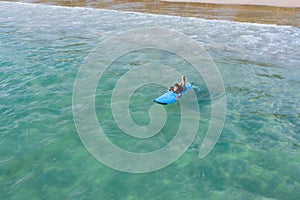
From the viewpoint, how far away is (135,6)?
40.5 m

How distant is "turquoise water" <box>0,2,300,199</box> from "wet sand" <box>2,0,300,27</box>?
8867 mm

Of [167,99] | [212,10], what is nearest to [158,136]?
[167,99]

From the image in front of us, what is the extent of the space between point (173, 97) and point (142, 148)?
315 centimetres

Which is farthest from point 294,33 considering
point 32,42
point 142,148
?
point 32,42

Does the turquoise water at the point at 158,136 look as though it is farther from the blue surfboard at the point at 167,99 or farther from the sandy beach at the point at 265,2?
the sandy beach at the point at 265,2

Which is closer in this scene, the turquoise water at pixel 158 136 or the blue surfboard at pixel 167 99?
the turquoise water at pixel 158 136

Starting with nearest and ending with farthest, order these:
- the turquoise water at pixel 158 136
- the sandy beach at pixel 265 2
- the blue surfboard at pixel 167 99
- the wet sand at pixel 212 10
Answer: the turquoise water at pixel 158 136 → the blue surfboard at pixel 167 99 → the wet sand at pixel 212 10 → the sandy beach at pixel 265 2

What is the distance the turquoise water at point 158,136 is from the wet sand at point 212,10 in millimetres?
8867

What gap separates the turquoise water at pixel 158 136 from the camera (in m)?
9.35

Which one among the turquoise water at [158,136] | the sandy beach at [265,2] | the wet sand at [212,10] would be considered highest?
the sandy beach at [265,2]

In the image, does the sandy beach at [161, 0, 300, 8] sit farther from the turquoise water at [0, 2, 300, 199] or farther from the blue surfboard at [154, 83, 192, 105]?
the blue surfboard at [154, 83, 192, 105]

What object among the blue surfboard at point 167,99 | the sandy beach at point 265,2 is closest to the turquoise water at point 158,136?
the blue surfboard at point 167,99

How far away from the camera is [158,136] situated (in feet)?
39.0

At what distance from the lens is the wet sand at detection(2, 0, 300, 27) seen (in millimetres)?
31203
